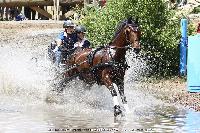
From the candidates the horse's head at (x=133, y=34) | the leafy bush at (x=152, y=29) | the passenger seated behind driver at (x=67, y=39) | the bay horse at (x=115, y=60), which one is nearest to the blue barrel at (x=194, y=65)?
the leafy bush at (x=152, y=29)

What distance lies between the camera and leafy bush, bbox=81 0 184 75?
2334cm

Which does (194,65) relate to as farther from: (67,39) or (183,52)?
(67,39)

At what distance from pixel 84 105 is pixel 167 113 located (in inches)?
96.7

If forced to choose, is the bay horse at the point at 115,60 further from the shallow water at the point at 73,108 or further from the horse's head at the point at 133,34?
the shallow water at the point at 73,108

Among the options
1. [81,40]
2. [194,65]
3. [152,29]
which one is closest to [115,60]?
[81,40]

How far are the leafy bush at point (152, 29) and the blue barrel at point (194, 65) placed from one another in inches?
101

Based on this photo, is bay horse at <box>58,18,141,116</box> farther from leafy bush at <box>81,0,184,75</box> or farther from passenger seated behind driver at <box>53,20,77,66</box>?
leafy bush at <box>81,0,184,75</box>

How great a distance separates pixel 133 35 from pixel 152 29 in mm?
7820

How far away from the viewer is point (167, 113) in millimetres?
16172

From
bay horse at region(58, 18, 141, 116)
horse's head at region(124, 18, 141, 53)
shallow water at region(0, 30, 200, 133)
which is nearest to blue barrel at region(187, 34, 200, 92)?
shallow water at region(0, 30, 200, 133)

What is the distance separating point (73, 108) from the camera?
17.1m

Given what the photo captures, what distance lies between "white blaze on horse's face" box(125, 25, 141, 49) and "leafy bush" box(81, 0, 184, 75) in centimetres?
737

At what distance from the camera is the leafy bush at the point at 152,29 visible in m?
23.3

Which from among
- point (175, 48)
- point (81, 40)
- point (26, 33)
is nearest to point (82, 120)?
point (81, 40)
